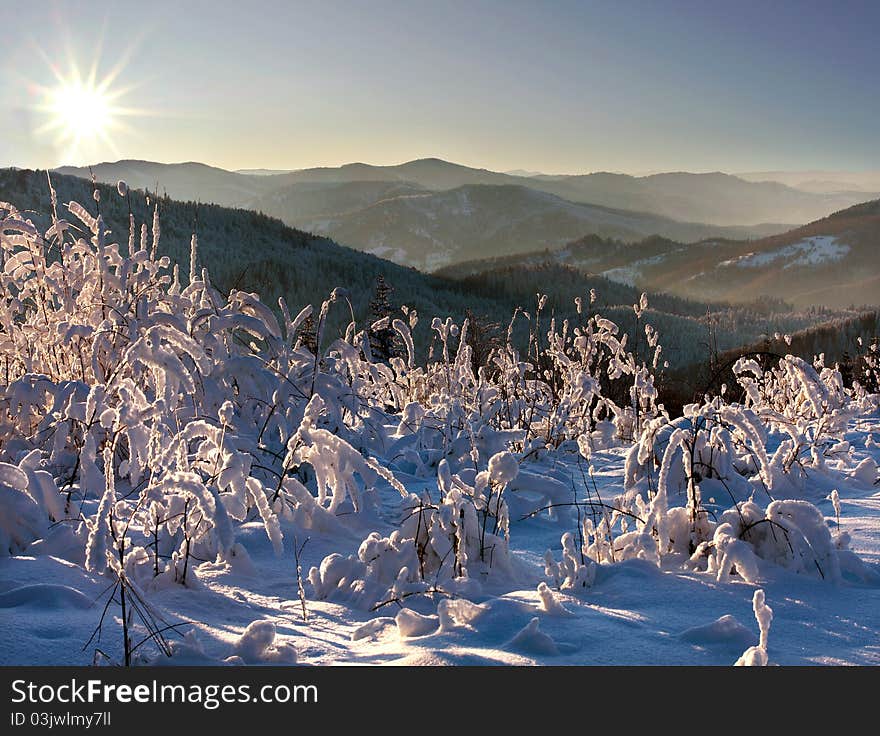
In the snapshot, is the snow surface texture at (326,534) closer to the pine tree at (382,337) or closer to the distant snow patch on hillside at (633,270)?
the pine tree at (382,337)

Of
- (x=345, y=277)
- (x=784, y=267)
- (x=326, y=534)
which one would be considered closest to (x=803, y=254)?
(x=784, y=267)

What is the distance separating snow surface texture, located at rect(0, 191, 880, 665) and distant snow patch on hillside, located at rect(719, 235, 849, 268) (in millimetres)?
138095

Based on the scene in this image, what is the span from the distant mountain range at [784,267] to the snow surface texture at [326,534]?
103 metres

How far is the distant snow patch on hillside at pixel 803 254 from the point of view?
124m

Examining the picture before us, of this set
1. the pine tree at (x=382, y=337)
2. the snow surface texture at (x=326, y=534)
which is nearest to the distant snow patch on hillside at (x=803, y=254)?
the pine tree at (x=382, y=337)

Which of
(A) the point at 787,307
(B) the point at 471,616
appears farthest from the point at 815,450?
(A) the point at 787,307

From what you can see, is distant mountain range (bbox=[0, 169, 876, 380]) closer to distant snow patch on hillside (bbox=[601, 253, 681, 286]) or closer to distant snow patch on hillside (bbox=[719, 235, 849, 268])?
distant snow patch on hillside (bbox=[719, 235, 849, 268])

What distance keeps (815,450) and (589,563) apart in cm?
251

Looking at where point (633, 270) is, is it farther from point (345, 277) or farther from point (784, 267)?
point (345, 277)

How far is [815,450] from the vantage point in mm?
4059

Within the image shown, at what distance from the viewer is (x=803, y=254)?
414ft

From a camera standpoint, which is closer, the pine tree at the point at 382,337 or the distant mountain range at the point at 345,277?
the pine tree at the point at 382,337

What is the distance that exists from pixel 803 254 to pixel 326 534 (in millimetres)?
143454
